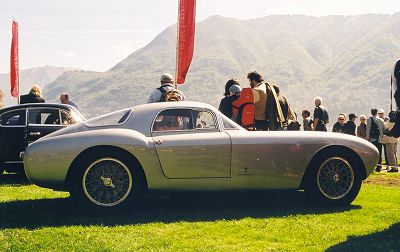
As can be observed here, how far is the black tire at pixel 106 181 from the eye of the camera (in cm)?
615

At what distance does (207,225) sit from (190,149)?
1.06m

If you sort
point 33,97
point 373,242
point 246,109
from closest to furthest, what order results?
point 373,242 → point 246,109 → point 33,97

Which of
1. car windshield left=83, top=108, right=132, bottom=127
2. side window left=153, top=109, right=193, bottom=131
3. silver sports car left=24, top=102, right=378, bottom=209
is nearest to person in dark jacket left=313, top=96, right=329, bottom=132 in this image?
silver sports car left=24, top=102, right=378, bottom=209

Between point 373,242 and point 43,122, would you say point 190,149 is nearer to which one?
point 373,242

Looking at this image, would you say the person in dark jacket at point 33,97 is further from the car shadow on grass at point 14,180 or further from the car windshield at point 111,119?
the car windshield at point 111,119

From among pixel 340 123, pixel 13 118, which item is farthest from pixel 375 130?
pixel 13 118

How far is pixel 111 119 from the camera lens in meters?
6.58

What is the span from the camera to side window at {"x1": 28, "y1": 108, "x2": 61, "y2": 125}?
9.42 metres

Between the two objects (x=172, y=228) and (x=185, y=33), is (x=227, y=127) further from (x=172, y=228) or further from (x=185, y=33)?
(x=185, y=33)

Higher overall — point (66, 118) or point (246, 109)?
point (246, 109)

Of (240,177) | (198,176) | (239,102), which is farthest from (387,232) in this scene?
(239,102)

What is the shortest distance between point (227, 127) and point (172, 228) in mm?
1711

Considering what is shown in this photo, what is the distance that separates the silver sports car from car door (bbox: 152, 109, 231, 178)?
0.04 feet

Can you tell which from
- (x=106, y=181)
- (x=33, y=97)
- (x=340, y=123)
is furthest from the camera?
(x=340, y=123)
